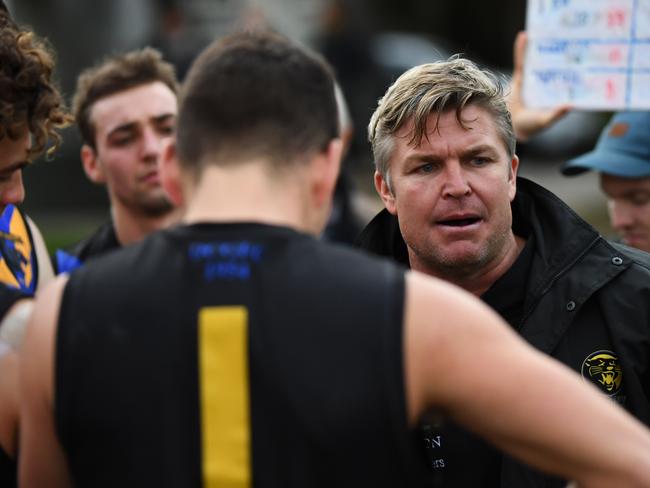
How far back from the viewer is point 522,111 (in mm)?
5004

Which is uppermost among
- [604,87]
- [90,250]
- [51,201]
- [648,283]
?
[604,87]

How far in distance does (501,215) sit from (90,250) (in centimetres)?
256

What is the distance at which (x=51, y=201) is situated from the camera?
49.4ft

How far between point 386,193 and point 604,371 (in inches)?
43.7

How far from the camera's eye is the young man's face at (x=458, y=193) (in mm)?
3715

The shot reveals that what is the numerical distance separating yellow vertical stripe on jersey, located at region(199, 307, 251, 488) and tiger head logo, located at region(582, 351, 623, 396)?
1638 mm

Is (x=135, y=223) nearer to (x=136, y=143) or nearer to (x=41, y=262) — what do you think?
(x=136, y=143)

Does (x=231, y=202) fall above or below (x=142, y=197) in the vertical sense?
above

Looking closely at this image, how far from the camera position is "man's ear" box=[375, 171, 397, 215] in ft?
13.1

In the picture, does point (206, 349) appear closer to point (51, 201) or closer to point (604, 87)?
point (604, 87)

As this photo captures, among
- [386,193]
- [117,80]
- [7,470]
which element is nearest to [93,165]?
[117,80]

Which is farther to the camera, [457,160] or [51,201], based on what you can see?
[51,201]

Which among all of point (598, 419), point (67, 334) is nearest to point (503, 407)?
point (598, 419)

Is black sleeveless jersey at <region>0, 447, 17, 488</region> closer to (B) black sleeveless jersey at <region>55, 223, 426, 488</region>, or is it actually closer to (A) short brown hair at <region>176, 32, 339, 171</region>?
(B) black sleeveless jersey at <region>55, 223, 426, 488</region>
